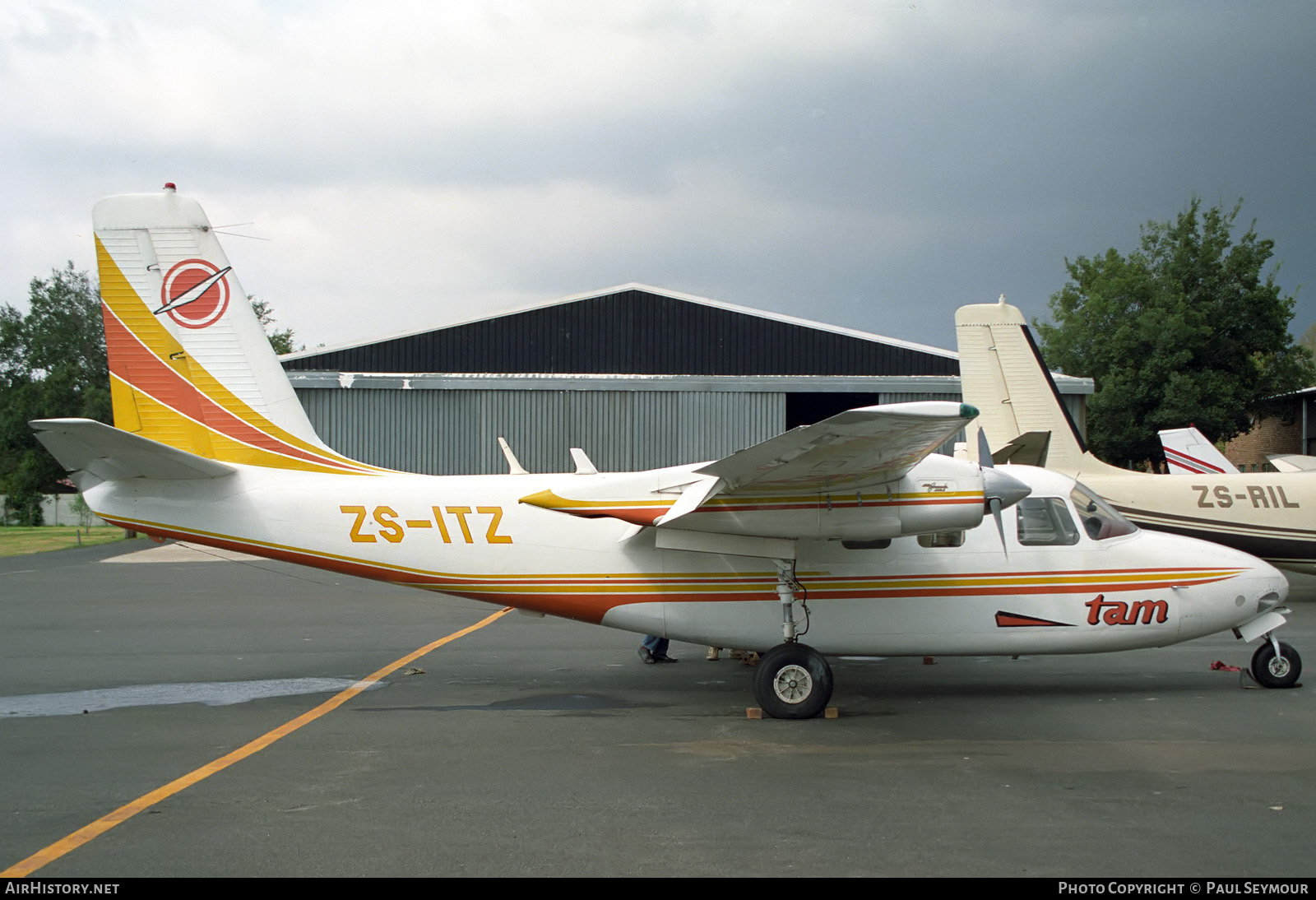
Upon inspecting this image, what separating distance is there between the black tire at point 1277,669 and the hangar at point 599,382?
53.7 feet

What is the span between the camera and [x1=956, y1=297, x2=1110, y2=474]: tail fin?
16.1m

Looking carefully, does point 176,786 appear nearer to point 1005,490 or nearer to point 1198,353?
point 1005,490

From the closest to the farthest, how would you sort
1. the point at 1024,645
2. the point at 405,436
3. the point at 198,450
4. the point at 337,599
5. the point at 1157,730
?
1. the point at 1157,730
2. the point at 1024,645
3. the point at 198,450
4. the point at 337,599
5. the point at 405,436

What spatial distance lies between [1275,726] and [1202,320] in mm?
35839

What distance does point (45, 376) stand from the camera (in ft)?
230

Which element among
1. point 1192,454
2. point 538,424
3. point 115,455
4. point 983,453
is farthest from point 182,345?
point 1192,454

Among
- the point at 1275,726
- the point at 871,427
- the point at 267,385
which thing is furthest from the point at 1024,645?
the point at 267,385

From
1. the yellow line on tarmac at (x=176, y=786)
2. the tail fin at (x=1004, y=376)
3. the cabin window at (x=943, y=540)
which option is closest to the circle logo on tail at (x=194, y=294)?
the yellow line on tarmac at (x=176, y=786)

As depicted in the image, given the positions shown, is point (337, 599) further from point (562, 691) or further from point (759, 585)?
point (759, 585)

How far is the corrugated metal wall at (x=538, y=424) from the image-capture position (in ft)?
86.5

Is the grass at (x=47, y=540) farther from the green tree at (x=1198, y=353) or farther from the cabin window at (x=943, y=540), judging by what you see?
the green tree at (x=1198, y=353)

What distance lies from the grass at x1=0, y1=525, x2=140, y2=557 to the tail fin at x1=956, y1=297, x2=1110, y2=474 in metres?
24.2

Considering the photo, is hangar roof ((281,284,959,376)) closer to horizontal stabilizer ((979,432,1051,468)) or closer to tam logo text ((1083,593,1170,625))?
horizontal stabilizer ((979,432,1051,468))

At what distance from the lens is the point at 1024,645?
949cm
